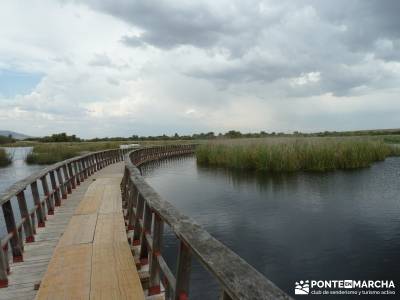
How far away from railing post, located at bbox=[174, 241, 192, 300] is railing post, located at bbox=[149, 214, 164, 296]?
1000 mm

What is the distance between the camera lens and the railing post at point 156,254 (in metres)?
3.72

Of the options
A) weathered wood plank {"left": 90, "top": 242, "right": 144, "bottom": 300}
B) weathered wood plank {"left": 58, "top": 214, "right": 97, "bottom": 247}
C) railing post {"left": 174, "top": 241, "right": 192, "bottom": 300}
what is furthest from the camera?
weathered wood plank {"left": 58, "top": 214, "right": 97, "bottom": 247}

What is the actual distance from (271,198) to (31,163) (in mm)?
28627

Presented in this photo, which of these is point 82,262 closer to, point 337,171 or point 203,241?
point 203,241

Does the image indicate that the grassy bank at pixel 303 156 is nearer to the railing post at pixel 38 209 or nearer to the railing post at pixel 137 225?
the railing post at pixel 38 209

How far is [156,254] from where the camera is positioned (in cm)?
382

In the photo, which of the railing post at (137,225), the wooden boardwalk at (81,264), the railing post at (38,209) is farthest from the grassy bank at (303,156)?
the railing post at (137,225)

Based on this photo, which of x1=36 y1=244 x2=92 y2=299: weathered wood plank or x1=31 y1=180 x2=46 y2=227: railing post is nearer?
x1=36 y1=244 x2=92 y2=299: weathered wood plank

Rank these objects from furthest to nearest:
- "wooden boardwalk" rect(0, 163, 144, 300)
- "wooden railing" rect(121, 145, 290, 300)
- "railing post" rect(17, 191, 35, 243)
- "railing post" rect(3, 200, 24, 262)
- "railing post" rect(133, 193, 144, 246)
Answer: "railing post" rect(17, 191, 35, 243)
"railing post" rect(133, 193, 144, 246)
"railing post" rect(3, 200, 24, 262)
"wooden boardwalk" rect(0, 163, 144, 300)
"wooden railing" rect(121, 145, 290, 300)

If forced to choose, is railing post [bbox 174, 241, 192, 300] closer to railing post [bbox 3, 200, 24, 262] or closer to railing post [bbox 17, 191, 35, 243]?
railing post [bbox 3, 200, 24, 262]

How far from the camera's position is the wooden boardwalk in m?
3.65

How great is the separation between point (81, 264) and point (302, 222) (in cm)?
870

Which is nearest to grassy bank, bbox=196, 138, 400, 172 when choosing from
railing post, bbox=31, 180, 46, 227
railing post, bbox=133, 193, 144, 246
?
railing post, bbox=31, 180, 46, 227

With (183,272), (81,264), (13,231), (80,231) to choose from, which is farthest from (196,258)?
(80,231)
